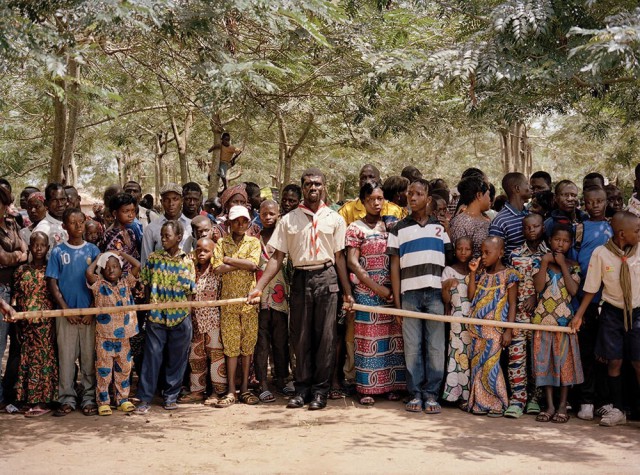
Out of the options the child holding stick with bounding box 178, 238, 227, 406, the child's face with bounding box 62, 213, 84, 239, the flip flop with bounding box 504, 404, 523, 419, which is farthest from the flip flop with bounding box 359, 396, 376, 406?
the child's face with bounding box 62, 213, 84, 239

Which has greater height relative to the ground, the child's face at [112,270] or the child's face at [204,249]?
the child's face at [204,249]

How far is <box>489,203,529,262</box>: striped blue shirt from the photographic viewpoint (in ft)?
20.3

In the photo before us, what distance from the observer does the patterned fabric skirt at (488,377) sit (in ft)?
19.6

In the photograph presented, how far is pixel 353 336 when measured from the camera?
6730 millimetres

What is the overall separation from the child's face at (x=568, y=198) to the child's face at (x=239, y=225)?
9.60 feet

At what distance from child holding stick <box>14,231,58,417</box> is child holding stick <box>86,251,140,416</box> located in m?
0.43

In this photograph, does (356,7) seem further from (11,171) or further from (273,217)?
(11,171)

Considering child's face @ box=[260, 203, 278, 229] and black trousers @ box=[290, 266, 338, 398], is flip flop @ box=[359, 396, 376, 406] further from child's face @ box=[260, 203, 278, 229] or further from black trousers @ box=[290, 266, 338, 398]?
child's face @ box=[260, 203, 278, 229]

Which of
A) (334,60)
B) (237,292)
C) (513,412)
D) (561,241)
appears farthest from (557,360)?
(334,60)

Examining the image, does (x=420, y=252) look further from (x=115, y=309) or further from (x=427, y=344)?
(x=115, y=309)

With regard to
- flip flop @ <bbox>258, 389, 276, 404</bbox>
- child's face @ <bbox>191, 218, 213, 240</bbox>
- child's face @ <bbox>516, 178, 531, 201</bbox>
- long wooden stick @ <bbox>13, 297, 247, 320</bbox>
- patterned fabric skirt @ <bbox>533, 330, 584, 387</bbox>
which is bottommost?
flip flop @ <bbox>258, 389, 276, 404</bbox>

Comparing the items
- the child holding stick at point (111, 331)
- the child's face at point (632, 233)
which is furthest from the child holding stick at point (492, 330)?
the child holding stick at point (111, 331)

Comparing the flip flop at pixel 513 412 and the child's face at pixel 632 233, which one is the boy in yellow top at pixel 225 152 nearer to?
the flip flop at pixel 513 412

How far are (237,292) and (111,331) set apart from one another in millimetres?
1198
